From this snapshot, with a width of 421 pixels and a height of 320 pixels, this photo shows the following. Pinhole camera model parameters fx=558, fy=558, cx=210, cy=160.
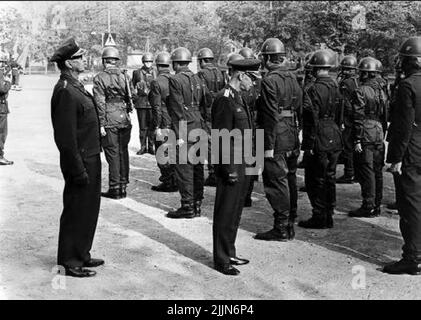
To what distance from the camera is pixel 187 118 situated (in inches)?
312

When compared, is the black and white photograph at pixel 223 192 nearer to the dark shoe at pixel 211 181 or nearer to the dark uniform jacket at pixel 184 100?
the dark uniform jacket at pixel 184 100

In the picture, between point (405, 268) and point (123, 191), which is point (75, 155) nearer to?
point (405, 268)

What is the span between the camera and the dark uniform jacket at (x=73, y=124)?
5.12m

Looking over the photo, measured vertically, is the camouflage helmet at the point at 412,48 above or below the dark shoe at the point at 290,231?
above

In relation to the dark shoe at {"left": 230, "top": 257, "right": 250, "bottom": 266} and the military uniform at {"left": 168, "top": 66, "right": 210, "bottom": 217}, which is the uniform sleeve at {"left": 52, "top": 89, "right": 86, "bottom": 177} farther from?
the military uniform at {"left": 168, "top": 66, "right": 210, "bottom": 217}

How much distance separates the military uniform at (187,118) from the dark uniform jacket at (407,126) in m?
3.05

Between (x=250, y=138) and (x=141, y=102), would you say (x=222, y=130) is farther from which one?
(x=141, y=102)

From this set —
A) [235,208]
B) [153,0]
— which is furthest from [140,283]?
[153,0]

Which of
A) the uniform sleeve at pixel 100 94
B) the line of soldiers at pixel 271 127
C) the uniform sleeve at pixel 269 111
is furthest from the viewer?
the uniform sleeve at pixel 100 94

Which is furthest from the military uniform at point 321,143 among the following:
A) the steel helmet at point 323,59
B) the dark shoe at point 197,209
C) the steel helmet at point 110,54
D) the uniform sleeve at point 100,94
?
the steel helmet at point 110,54

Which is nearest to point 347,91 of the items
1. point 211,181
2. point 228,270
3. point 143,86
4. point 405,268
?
point 211,181

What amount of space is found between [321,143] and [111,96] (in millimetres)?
3407

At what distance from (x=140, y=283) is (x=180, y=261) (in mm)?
782

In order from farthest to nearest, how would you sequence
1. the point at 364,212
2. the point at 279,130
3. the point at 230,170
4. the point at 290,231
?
1. the point at 364,212
2. the point at 290,231
3. the point at 279,130
4. the point at 230,170
